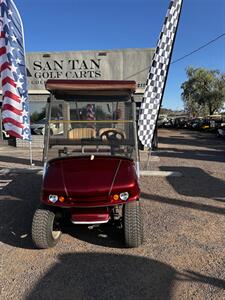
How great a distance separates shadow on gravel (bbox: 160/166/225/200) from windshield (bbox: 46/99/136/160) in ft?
7.92

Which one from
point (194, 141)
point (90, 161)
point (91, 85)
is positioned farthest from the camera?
point (194, 141)

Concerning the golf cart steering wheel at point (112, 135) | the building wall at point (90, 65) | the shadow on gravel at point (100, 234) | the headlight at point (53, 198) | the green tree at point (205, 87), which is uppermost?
the green tree at point (205, 87)

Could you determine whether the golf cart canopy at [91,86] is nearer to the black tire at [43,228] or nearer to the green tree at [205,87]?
the black tire at [43,228]

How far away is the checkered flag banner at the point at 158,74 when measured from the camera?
767 centimetres

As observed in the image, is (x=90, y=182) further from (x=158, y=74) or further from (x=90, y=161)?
(x=158, y=74)

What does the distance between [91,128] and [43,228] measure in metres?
1.74

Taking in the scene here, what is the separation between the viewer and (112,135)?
5.20 meters

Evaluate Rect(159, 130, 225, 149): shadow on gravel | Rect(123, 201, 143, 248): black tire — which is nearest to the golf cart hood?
Rect(123, 201, 143, 248): black tire

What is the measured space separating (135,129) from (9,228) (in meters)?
2.31

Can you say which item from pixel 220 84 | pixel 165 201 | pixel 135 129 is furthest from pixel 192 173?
pixel 220 84

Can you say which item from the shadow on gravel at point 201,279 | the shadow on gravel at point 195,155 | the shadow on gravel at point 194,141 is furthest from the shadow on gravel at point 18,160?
the shadow on gravel at point 194,141

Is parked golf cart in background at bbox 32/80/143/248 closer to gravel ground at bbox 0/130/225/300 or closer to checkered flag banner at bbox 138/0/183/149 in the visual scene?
gravel ground at bbox 0/130/225/300

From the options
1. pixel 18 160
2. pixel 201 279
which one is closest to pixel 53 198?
pixel 201 279

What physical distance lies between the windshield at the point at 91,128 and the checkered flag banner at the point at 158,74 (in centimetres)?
234
